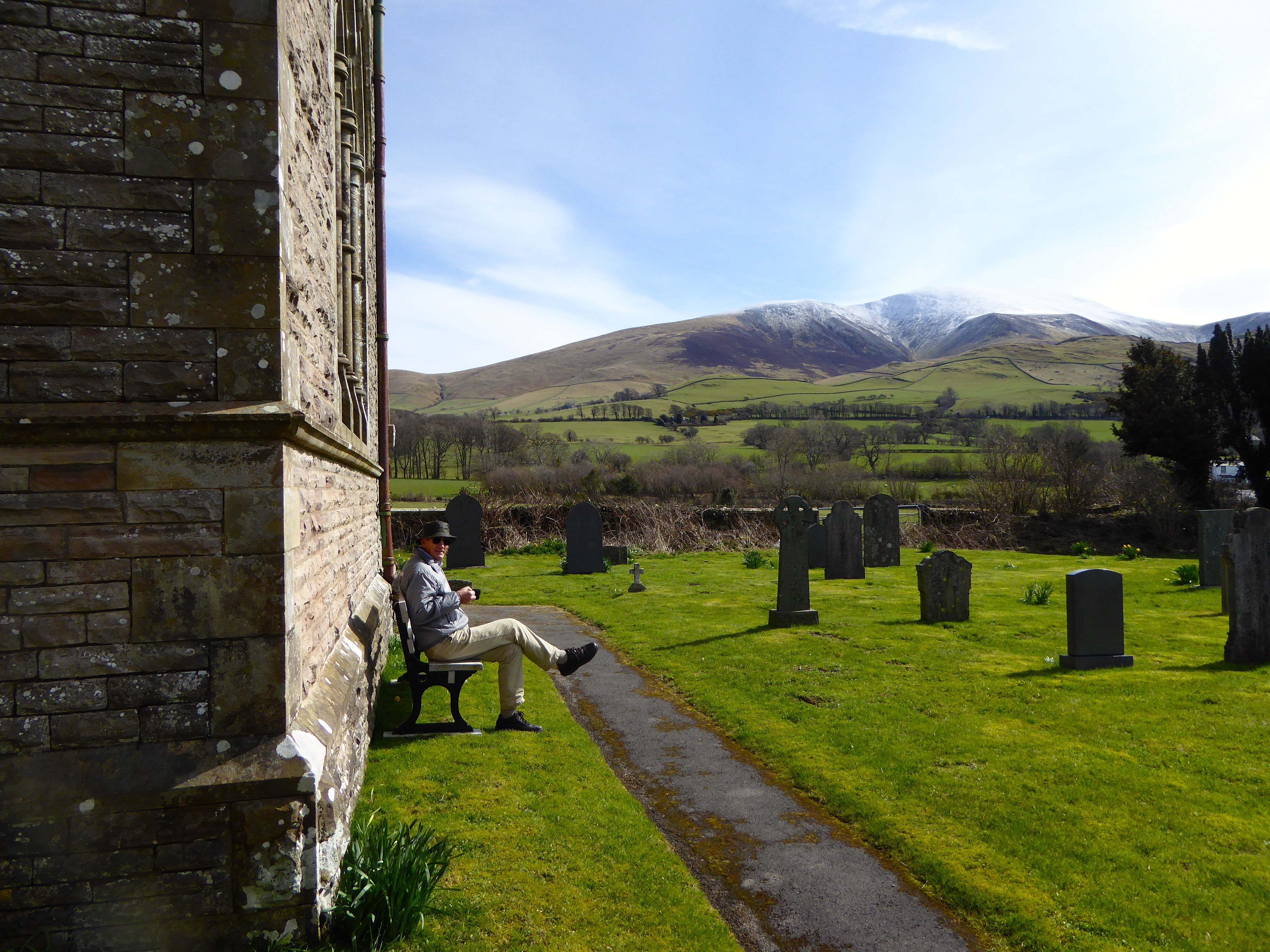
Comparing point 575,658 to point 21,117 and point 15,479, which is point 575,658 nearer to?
point 15,479

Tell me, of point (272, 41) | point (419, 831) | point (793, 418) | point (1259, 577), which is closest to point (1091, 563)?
point (1259, 577)

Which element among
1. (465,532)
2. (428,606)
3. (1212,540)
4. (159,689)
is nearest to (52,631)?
(159,689)

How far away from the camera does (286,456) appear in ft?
11.3

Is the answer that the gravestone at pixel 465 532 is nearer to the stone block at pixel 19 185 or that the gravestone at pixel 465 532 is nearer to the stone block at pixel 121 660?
the stone block at pixel 121 660

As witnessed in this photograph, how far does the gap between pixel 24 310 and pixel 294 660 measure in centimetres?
193

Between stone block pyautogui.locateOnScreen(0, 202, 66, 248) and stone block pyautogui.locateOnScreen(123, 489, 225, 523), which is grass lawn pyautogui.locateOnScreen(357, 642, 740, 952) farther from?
stone block pyautogui.locateOnScreen(0, 202, 66, 248)

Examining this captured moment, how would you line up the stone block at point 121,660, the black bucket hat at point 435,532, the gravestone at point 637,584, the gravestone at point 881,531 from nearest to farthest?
the stone block at point 121,660 → the black bucket hat at point 435,532 → the gravestone at point 637,584 → the gravestone at point 881,531

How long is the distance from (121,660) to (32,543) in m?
0.62

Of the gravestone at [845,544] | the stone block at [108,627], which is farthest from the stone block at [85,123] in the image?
the gravestone at [845,544]

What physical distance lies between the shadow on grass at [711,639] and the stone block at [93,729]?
23.2 ft

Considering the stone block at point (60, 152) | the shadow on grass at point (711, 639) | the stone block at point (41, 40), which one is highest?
the stone block at point (41, 40)

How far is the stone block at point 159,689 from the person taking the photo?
3.18m

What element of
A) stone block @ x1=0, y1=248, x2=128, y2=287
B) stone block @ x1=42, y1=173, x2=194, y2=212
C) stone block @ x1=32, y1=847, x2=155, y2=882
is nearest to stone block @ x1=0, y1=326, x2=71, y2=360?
stone block @ x1=0, y1=248, x2=128, y2=287

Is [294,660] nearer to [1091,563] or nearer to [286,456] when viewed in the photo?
[286,456]
